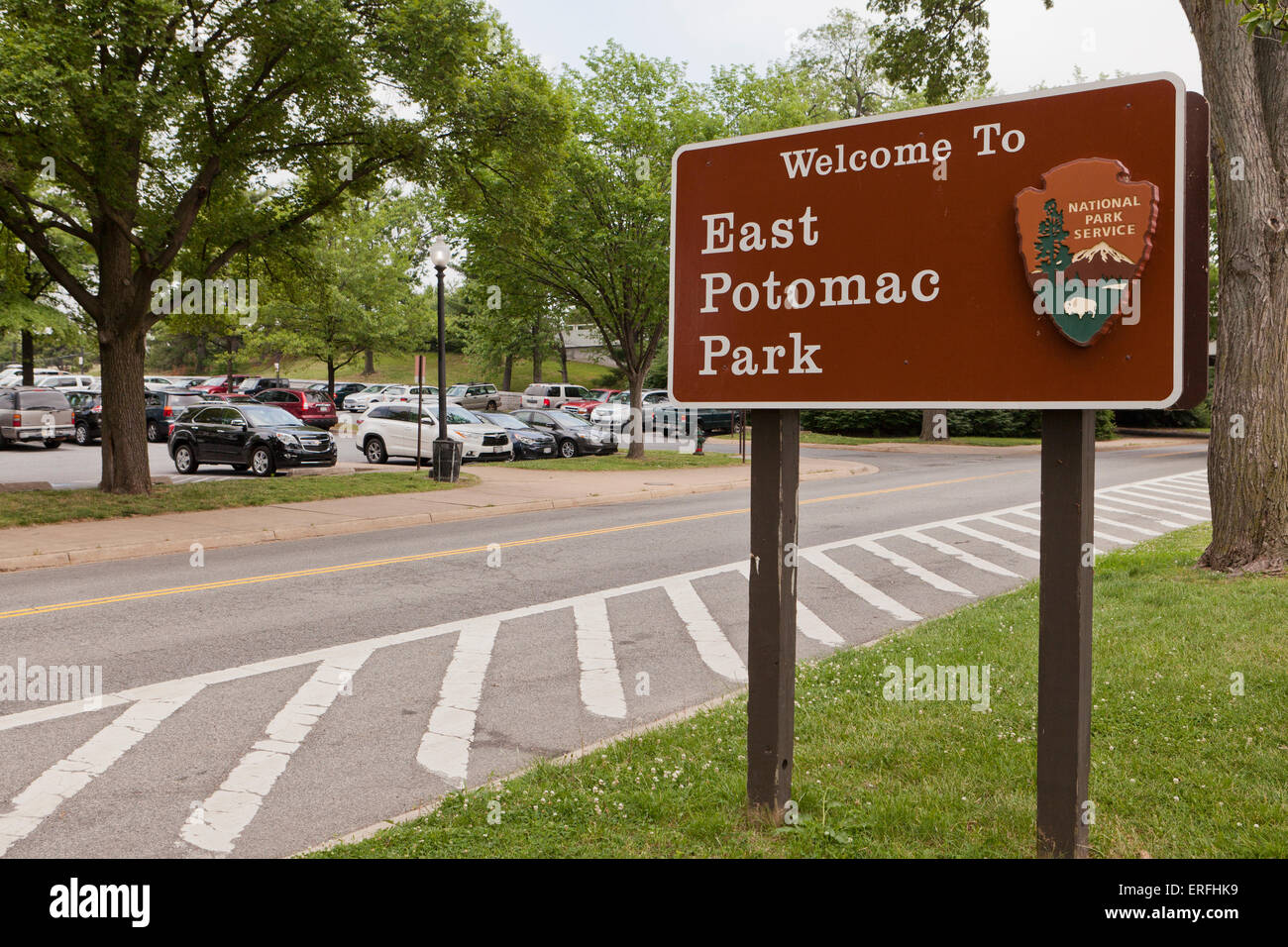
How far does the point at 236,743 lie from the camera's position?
5.33 meters

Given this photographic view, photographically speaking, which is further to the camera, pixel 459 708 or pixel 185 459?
pixel 185 459

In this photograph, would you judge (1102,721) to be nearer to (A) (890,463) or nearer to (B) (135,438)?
(B) (135,438)

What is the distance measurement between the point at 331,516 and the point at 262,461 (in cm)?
801

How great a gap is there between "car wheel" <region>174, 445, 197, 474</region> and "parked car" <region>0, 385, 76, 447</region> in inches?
395

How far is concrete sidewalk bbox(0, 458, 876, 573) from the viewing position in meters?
12.1

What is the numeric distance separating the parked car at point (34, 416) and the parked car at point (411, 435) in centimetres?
1054

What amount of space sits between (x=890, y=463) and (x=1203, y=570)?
19.8 meters

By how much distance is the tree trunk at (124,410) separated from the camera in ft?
53.1

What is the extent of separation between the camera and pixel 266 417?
75.5 feet

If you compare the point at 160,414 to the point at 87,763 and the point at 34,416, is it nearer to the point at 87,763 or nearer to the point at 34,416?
the point at 34,416

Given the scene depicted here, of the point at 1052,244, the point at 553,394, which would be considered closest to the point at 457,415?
the point at 1052,244

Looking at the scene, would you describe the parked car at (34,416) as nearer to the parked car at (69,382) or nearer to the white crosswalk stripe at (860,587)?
the parked car at (69,382)

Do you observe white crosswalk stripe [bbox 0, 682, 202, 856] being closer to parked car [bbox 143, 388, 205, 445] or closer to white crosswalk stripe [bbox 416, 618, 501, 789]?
white crosswalk stripe [bbox 416, 618, 501, 789]

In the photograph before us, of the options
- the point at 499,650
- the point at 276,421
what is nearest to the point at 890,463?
the point at 276,421
